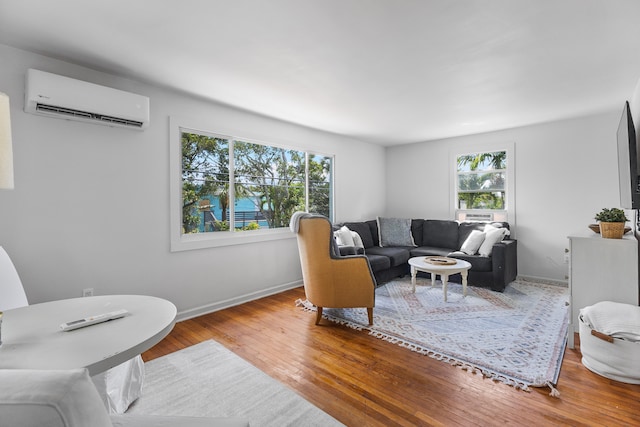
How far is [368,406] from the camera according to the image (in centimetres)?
182

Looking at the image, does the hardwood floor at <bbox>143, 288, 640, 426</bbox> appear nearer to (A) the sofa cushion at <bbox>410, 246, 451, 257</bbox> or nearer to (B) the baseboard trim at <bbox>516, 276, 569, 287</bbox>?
(A) the sofa cushion at <bbox>410, 246, 451, 257</bbox>

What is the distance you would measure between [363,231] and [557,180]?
290 cm

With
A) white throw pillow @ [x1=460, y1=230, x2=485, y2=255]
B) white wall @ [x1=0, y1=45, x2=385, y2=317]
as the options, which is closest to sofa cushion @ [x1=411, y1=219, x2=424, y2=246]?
white throw pillow @ [x1=460, y1=230, x2=485, y2=255]

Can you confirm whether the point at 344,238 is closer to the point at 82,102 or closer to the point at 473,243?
the point at 473,243

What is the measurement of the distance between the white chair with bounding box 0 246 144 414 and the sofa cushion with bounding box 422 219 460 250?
449 cm

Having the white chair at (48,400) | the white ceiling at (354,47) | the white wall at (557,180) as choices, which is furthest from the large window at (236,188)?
the white wall at (557,180)

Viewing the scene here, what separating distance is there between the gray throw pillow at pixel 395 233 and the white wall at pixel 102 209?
244 centimetres

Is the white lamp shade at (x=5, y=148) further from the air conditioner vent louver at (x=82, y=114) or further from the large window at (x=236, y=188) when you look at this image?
the large window at (x=236, y=188)

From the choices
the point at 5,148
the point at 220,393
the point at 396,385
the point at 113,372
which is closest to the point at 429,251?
the point at 396,385

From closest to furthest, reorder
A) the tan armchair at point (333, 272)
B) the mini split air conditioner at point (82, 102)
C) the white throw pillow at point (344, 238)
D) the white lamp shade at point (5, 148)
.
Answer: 1. the white lamp shade at point (5, 148)
2. the mini split air conditioner at point (82, 102)
3. the tan armchair at point (333, 272)
4. the white throw pillow at point (344, 238)

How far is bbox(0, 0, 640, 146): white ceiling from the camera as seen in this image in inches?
71.8

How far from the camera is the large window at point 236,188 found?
335cm

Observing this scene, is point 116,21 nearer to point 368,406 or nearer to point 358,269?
point 358,269

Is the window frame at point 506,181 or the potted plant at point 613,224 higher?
the window frame at point 506,181
